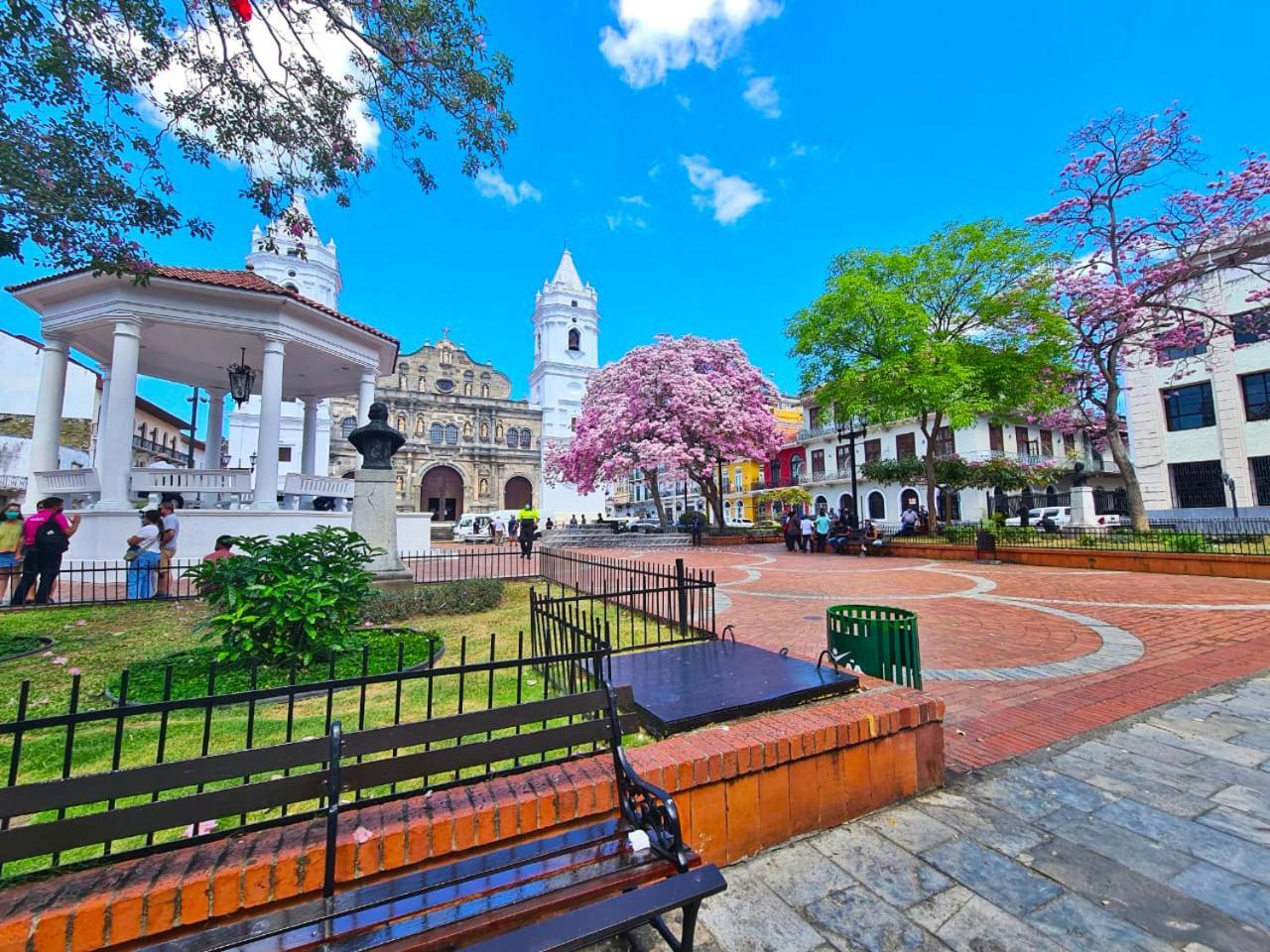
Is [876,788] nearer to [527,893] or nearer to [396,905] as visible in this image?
[527,893]

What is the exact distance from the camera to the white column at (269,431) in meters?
13.2

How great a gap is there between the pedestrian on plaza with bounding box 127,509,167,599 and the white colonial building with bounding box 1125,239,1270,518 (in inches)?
1213

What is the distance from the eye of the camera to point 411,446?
46.8 m

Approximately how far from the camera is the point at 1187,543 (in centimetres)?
1227

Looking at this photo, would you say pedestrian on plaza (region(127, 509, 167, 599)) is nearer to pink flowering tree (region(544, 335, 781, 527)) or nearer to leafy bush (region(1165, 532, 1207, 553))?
pink flowering tree (region(544, 335, 781, 527))

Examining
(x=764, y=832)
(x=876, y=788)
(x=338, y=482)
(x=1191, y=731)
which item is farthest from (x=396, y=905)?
(x=338, y=482)

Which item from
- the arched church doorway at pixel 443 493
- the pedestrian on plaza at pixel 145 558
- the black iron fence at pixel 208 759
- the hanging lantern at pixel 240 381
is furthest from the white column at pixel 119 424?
the arched church doorway at pixel 443 493

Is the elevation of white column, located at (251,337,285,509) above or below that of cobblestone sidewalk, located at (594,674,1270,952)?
above

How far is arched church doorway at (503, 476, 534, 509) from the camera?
50.3m

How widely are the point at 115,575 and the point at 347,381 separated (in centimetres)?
845

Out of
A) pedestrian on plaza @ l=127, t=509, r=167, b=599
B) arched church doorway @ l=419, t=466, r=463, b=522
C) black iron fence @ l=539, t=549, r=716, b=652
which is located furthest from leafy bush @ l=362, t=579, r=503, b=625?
arched church doorway @ l=419, t=466, r=463, b=522

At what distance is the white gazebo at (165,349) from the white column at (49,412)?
0.08 feet

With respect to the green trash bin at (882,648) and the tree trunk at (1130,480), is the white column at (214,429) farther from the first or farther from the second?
the tree trunk at (1130,480)

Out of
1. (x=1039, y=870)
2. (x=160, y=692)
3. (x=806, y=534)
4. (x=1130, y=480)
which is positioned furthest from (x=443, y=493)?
(x=1039, y=870)
